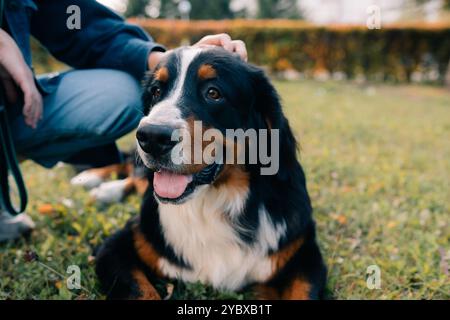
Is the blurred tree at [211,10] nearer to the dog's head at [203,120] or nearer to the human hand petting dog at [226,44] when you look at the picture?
the human hand petting dog at [226,44]

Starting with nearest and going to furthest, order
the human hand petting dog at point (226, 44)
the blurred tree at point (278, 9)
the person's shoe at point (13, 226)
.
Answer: the human hand petting dog at point (226, 44)
the person's shoe at point (13, 226)
the blurred tree at point (278, 9)

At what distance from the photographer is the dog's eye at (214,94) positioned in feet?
8.04

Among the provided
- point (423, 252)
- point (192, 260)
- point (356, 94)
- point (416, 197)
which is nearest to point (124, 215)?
point (192, 260)

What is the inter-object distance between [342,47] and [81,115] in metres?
13.0

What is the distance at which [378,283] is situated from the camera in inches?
108

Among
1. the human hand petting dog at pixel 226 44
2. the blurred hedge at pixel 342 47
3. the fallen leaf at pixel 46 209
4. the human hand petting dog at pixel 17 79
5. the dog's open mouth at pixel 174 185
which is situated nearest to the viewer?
the dog's open mouth at pixel 174 185

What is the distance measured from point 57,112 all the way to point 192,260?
4.40 feet

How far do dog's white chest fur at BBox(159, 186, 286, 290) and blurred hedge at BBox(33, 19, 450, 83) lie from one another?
11673mm

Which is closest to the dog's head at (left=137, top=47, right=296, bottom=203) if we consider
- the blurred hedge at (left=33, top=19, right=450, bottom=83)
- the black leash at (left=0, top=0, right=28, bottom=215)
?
the black leash at (left=0, top=0, right=28, bottom=215)

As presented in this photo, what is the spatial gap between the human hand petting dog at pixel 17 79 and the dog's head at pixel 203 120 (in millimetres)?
693

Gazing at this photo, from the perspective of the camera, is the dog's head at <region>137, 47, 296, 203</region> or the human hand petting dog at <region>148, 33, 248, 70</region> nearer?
the dog's head at <region>137, 47, 296, 203</region>

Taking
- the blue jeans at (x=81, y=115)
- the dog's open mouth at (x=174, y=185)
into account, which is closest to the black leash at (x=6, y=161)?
the blue jeans at (x=81, y=115)

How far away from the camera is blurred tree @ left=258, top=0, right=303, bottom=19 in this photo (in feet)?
101

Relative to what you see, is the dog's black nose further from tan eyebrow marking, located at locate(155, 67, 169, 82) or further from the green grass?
the green grass
